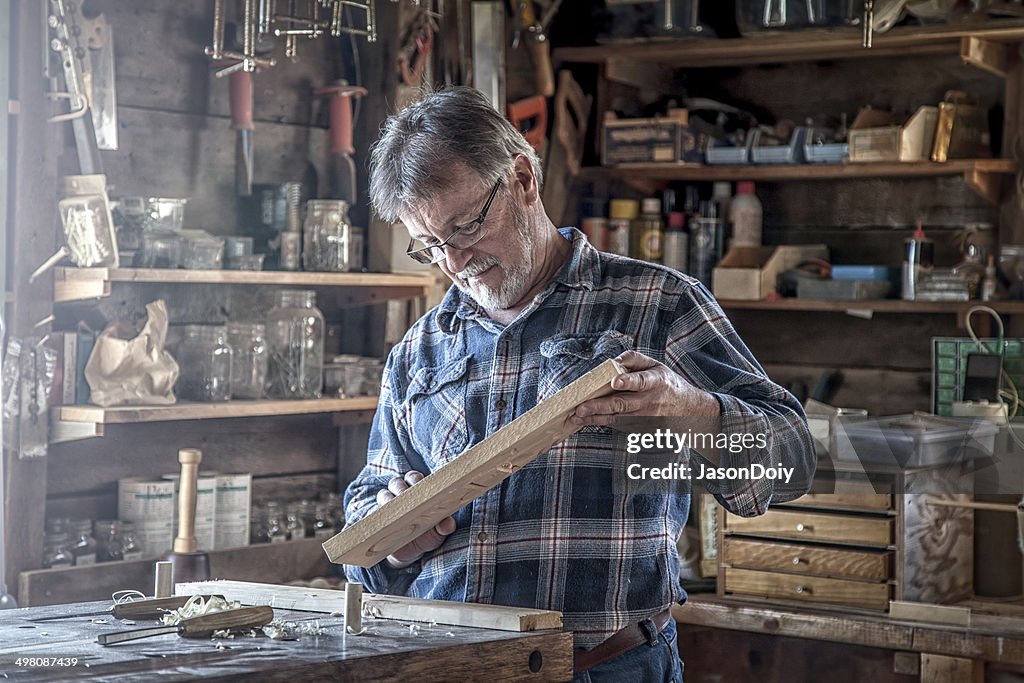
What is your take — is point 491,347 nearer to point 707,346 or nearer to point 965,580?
point 707,346

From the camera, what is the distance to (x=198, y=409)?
102 inches

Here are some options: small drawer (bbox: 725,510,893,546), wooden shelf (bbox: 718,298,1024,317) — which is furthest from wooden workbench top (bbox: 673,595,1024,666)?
wooden shelf (bbox: 718,298,1024,317)

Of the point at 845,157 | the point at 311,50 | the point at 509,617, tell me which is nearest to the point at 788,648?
the point at 845,157

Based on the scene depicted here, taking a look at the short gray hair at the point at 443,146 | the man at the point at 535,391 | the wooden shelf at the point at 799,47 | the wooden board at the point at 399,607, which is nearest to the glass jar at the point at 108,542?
the wooden board at the point at 399,607

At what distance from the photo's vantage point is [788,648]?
2.73m

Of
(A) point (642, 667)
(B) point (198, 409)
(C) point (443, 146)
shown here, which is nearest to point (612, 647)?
(A) point (642, 667)

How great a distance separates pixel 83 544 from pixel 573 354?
4.26 feet

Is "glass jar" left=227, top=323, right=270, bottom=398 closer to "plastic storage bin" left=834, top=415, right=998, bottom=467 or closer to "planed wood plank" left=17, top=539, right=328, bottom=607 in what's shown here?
"planed wood plank" left=17, top=539, right=328, bottom=607

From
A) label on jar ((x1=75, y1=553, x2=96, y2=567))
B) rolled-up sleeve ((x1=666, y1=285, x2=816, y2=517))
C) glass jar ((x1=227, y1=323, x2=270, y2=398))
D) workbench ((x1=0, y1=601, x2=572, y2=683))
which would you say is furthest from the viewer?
glass jar ((x1=227, y1=323, x2=270, y2=398))

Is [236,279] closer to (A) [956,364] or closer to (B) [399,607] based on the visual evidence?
(B) [399,607]

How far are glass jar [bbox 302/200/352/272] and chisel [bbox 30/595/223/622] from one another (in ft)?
4.13

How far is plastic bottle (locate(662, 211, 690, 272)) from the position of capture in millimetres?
3357

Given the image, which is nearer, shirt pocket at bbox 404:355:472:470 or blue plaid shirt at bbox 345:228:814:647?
blue plaid shirt at bbox 345:228:814:647

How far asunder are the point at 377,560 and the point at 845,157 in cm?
183
